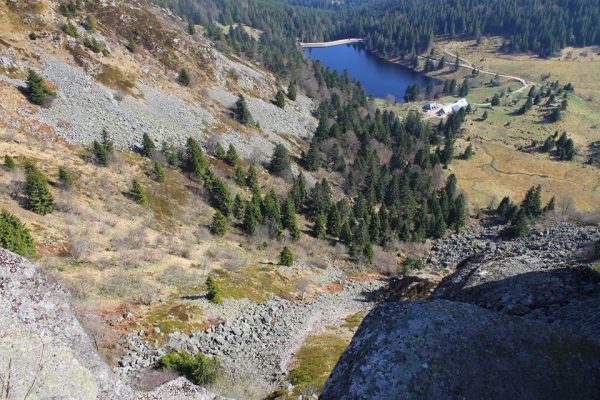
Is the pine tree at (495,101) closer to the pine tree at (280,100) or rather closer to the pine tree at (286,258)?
the pine tree at (280,100)

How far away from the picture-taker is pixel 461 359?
13023mm

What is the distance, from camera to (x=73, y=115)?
59.1 m

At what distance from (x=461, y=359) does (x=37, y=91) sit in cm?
6150

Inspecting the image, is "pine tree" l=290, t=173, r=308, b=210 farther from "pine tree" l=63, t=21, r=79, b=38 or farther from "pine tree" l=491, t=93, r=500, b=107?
"pine tree" l=491, t=93, r=500, b=107

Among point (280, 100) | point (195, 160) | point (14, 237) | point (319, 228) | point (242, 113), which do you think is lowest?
point (319, 228)

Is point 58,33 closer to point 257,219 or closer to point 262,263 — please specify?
point 257,219

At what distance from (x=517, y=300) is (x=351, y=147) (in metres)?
84.3

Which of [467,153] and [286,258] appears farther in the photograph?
[467,153]

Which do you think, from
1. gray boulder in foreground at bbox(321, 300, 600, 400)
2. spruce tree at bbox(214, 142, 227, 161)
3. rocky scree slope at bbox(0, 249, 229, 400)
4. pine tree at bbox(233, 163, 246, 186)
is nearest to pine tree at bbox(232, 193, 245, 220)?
pine tree at bbox(233, 163, 246, 186)

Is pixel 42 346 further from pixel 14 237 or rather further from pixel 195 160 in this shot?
pixel 195 160

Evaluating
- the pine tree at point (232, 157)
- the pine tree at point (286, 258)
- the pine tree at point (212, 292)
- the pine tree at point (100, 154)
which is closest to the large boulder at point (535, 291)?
the pine tree at point (212, 292)

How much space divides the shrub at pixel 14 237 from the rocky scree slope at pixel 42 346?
11189mm

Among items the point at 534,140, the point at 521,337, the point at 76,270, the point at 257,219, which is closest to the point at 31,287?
the point at 76,270

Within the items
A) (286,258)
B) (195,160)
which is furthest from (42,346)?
(195,160)
